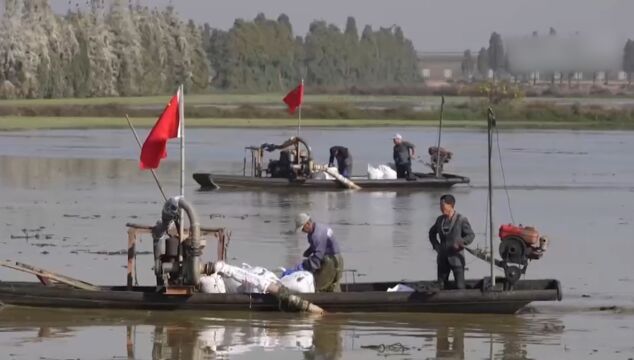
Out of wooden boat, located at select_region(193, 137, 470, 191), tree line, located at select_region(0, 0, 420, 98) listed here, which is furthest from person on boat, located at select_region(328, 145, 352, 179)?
tree line, located at select_region(0, 0, 420, 98)

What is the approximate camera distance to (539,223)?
31.6m

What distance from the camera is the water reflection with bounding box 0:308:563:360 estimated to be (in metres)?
17.3

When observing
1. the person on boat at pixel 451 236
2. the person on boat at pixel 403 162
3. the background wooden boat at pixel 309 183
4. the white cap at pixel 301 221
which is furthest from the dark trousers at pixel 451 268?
the person on boat at pixel 403 162

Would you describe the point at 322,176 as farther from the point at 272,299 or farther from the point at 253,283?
the point at 272,299

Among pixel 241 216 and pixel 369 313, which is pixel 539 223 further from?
pixel 369 313

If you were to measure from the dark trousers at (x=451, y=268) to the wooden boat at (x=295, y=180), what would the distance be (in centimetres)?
1713

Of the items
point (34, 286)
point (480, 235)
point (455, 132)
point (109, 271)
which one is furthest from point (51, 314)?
point (455, 132)

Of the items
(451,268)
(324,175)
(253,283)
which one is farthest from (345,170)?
(253,283)

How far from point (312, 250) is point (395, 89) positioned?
144 m

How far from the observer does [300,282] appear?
62.8ft

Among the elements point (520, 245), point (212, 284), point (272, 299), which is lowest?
point (272, 299)

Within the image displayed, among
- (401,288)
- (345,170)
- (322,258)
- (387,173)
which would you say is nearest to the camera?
(322,258)

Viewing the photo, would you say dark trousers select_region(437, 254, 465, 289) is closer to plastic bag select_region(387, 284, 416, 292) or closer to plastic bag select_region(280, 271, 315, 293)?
plastic bag select_region(387, 284, 416, 292)

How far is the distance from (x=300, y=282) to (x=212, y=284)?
1004 millimetres
